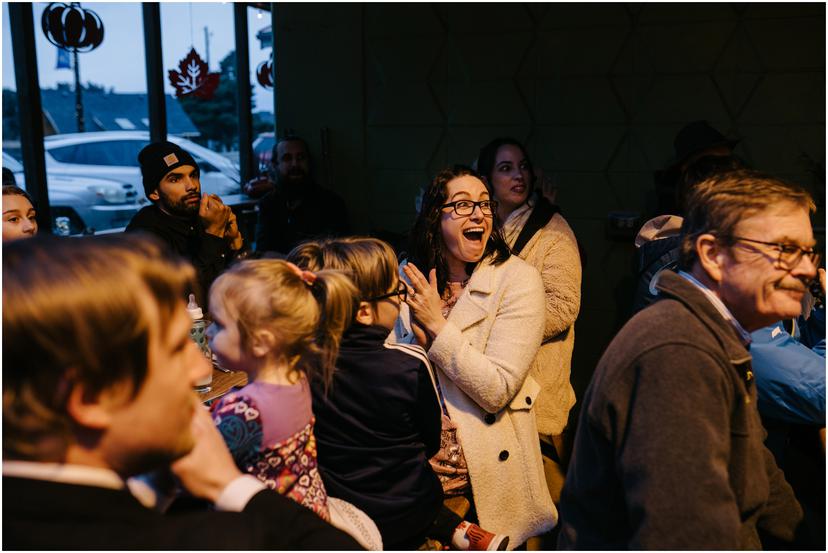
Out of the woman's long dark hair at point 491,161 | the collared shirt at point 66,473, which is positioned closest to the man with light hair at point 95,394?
the collared shirt at point 66,473

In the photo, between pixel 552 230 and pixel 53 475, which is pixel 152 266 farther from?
pixel 552 230

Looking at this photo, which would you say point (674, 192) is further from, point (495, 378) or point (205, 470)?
point (205, 470)

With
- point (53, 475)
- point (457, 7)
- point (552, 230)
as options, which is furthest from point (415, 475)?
point (457, 7)

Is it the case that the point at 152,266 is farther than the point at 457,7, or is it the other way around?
the point at 457,7

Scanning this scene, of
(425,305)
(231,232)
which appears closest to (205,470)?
(425,305)

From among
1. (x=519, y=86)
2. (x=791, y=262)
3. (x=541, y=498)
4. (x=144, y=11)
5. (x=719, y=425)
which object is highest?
(x=144, y=11)

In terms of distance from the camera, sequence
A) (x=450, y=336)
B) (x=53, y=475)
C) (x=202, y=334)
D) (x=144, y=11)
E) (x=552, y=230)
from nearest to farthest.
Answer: (x=53, y=475) → (x=450, y=336) → (x=202, y=334) → (x=552, y=230) → (x=144, y=11)

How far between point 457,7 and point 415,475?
3.38 metres

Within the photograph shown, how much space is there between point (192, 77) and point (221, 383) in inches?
124

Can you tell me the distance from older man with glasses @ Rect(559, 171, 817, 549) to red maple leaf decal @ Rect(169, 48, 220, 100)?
4080 millimetres

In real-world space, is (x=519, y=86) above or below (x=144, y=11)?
below

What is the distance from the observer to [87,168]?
4.46 meters

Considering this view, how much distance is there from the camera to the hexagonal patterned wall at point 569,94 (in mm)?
3807

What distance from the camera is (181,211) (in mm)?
3398
